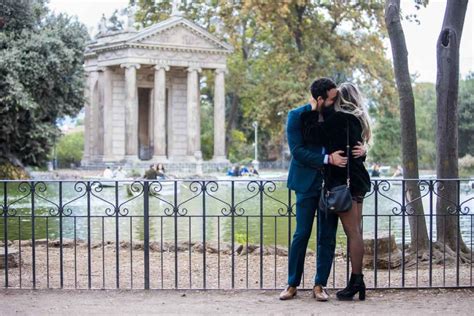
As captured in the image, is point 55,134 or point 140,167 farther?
point 140,167

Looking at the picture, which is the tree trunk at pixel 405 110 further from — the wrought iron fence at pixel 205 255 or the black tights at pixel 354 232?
the black tights at pixel 354 232

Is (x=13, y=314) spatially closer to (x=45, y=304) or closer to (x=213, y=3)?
(x=45, y=304)

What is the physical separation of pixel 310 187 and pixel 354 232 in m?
0.61

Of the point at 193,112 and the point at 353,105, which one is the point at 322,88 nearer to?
the point at 353,105

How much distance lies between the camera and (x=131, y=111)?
53.0 m

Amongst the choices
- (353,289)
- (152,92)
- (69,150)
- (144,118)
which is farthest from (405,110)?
(69,150)

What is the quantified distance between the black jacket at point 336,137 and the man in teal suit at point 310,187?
0.07 meters

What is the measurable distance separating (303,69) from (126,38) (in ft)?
36.7

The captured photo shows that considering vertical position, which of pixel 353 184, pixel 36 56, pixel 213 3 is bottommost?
pixel 353 184

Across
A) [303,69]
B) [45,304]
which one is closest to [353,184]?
[45,304]

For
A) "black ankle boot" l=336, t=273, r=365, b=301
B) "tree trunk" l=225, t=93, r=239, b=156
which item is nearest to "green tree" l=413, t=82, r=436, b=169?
"tree trunk" l=225, t=93, r=239, b=156

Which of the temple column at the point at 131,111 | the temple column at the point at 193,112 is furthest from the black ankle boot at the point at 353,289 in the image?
the temple column at the point at 193,112

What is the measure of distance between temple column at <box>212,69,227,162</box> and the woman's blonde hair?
47.1m

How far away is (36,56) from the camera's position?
1341 inches
